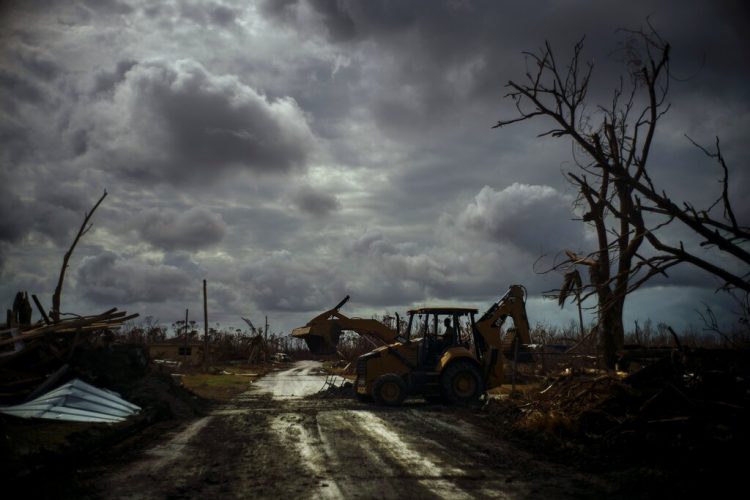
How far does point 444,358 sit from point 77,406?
9224 millimetres

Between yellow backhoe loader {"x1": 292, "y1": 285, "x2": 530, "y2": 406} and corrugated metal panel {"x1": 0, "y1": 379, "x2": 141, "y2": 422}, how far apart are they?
652 centimetres

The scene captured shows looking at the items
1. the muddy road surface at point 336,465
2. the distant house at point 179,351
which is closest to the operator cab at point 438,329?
the muddy road surface at point 336,465

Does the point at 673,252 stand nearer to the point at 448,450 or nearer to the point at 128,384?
the point at 448,450

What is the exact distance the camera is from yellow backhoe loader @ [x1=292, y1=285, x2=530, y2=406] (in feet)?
50.3

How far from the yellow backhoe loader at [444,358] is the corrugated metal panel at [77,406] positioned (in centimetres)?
652

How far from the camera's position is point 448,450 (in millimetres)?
8312

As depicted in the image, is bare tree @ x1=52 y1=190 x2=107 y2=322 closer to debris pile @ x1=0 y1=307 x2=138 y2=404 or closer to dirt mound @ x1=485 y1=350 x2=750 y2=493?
debris pile @ x1=0 y1=307 x2=138 y2=404

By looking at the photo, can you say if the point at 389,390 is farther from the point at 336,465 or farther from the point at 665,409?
the point at 665,409

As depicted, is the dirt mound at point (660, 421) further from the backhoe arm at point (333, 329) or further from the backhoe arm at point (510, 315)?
the backhoe arm at point (333, 329)

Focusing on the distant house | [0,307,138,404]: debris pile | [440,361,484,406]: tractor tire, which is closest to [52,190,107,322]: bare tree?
[0,307,138,404]: debris pile

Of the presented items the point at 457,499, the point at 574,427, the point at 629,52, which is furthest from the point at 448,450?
the point at 629,52

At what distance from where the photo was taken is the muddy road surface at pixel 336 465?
6039mm

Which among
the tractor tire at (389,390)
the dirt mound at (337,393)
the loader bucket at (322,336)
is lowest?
the dirt mound at (337,393)

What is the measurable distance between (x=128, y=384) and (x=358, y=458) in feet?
30.2
